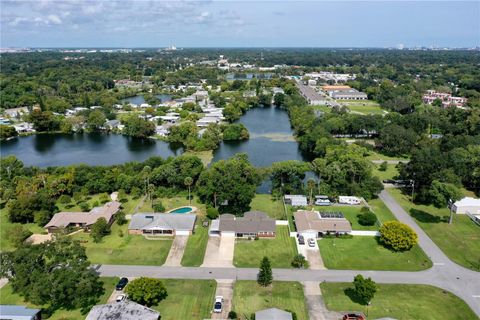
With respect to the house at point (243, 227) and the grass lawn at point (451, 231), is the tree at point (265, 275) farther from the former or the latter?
the grass lawn at point (451, 231)

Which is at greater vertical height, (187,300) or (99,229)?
(99,229)

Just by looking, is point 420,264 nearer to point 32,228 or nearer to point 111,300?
point 111,300

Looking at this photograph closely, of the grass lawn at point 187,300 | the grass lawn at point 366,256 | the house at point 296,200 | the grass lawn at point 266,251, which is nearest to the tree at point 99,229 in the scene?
the grass lawn at point 187,300

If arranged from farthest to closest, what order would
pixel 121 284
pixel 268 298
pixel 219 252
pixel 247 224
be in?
pixel 247 224
pixel 219 252
pixel 121 284
pixel 268 298

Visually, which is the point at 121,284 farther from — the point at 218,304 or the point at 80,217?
the point at 80,217

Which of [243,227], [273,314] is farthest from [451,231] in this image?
[273,314]

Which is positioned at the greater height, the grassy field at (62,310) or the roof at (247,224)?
the roof at (247,224)

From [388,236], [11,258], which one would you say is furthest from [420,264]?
[11,258]
